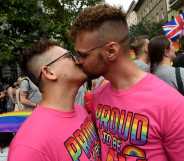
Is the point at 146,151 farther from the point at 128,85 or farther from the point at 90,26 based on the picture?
the point at 90,26

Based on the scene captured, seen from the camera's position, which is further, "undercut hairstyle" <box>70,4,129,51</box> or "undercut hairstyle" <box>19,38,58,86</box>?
"undercut hairstyle" <box>19,38,58,86</box>

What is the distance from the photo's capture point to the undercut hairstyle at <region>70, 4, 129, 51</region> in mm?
2449

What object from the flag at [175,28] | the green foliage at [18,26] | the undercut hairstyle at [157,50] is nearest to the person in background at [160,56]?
the undercut hairstyle at [157,50]

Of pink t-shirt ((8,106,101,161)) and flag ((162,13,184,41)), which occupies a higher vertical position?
flag ((162,13,184,41))

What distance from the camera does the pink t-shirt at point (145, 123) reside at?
231 centimetres

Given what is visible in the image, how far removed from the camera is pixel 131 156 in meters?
2.41

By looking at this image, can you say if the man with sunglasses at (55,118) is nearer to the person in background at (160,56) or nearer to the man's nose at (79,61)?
the man's nose at (79,61)

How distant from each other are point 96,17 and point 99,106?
0.45 meters

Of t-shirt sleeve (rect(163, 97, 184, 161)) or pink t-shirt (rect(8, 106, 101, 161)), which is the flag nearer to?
pink t-shirt (rect(8, 106, 101, 161))

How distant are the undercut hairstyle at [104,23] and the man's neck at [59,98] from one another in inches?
10.6

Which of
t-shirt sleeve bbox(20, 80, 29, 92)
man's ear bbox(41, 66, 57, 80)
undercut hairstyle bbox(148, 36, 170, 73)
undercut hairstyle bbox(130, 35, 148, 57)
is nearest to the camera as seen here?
man's ear bbox(41, 66, 57, 80)

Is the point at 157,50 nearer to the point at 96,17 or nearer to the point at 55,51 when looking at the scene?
the point at 55,51

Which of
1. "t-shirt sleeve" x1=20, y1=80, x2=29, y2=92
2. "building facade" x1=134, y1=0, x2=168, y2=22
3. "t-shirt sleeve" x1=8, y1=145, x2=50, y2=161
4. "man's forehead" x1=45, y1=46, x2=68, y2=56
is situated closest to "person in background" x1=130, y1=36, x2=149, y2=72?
"t-shirt sleeve" x1=20, y1=80, x2=29, y2=92

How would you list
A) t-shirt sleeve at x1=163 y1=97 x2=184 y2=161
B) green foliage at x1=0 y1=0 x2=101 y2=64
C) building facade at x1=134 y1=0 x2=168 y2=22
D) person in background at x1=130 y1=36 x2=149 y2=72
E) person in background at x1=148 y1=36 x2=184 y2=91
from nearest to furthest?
t-shirt sleeve at x1=163 y1=97 x2=184 y2=161 → person in background at x1=148 y1=36 x2=184 y2=91 → person in background at x1=130 y1=36 x2=149 y2=72 → green foliage at x1=0 y1=0 x2=101 y2=64 → building facade at x1=134 y1=0 x2=168 y2=22
